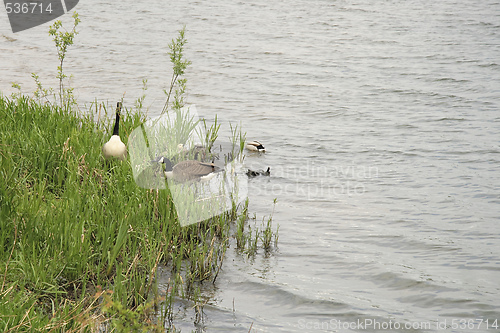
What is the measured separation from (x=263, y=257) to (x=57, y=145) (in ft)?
9.78

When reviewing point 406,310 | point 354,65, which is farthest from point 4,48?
point 406,310

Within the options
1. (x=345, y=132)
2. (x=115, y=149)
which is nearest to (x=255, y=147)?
(x=345, y=132)

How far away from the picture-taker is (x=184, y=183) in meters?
6.21

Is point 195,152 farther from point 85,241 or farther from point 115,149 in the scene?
point 85,241

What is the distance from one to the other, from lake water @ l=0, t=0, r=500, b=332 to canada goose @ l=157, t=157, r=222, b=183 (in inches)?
37.8

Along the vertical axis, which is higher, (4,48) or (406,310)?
(4,48)

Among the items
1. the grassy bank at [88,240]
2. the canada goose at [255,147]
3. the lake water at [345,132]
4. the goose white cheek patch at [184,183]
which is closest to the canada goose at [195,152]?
the goose white cheek patch at [184,183]

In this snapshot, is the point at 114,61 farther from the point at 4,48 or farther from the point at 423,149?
the point at 423,149

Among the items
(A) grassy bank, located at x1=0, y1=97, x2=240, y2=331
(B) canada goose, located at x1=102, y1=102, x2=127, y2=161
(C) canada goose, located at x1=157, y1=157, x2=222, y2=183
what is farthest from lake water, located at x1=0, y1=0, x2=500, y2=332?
(B) canada goose, located at x1=102, y1=102, x2=127, y2=161

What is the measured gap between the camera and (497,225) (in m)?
6.56

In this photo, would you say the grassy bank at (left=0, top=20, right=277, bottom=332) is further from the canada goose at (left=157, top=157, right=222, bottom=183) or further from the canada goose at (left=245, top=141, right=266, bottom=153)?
the canada goose at (left=245, top=141, right=266, bottom=153)

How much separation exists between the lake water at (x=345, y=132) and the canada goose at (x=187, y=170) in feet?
3.15

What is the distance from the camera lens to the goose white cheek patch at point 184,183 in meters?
5.75

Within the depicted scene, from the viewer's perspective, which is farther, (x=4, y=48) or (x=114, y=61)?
(x=4, y=48)
